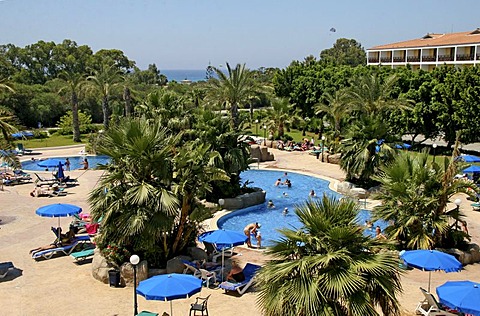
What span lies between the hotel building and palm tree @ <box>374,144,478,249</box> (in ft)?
143

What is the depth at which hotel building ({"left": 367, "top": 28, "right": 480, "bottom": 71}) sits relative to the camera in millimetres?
60312

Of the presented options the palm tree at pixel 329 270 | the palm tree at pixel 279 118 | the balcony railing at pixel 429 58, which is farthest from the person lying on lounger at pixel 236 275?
the balcony railing at pixel 429 58

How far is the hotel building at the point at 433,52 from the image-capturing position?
Answer: 60312 millimetres

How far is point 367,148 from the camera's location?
25.0 m

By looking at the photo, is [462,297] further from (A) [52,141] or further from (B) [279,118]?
(A) [52,141]

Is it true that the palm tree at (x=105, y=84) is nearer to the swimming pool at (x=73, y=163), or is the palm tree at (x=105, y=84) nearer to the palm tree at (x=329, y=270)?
the swimming pool at (x=73, y=163)

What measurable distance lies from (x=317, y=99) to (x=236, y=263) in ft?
118

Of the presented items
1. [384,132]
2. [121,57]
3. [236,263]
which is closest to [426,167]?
[236,263]

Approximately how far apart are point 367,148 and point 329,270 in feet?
58.1

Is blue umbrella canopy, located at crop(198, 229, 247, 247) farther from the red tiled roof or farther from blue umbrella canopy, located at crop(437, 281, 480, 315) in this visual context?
the red tiled roof

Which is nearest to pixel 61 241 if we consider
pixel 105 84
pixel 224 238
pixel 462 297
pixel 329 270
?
pixel 224 238

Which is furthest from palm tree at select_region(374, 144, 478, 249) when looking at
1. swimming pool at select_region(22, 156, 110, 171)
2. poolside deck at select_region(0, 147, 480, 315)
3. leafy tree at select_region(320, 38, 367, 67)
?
leafy tree at select_region(320, 38, 367, 67)

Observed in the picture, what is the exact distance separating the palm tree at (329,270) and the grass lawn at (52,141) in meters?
37.8

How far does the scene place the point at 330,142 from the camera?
116ft
